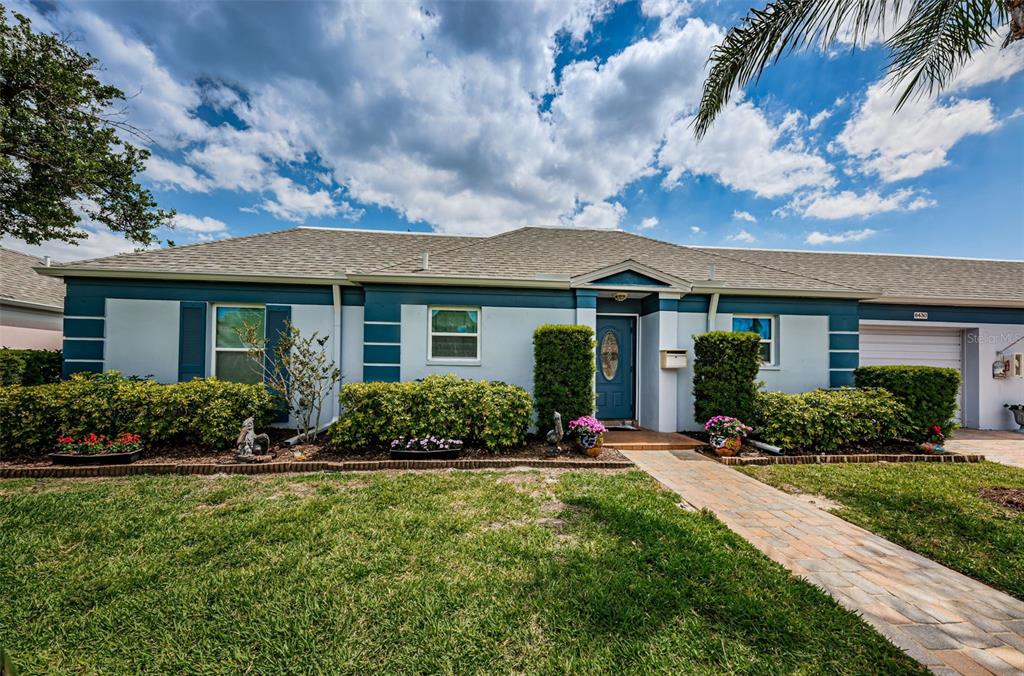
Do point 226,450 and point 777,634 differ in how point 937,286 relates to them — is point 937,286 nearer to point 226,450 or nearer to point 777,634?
point 777,634

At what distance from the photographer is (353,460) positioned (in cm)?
580

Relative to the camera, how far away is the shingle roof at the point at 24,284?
11141mm

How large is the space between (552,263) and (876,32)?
19.7 ft

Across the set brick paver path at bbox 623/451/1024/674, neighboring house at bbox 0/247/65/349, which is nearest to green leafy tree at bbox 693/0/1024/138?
brick paver path at bbox 623/451/1024/674

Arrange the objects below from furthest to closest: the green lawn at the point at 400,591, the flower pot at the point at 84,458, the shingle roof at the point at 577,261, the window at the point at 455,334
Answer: the shingle roof at the point at 577,261 < the window at the point at 455,334 < the flower pot at the point at 84,458 < the green lawn at the point at 400,591

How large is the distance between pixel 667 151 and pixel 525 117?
3845mm

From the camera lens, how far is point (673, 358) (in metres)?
7.64

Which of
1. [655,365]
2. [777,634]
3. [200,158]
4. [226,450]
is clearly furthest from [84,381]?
[655,365]

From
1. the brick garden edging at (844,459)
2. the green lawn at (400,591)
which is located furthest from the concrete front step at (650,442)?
the green lawn at (400,591)

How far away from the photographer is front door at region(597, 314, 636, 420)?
8.63 meters

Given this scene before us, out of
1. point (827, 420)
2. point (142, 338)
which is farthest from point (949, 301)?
point (142, 338)

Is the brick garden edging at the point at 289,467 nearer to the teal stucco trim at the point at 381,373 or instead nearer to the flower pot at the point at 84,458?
the flower pot at the point at 84,458

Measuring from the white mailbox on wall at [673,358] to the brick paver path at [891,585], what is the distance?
3.13 meters

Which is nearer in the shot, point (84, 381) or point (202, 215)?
point (84, 381)
